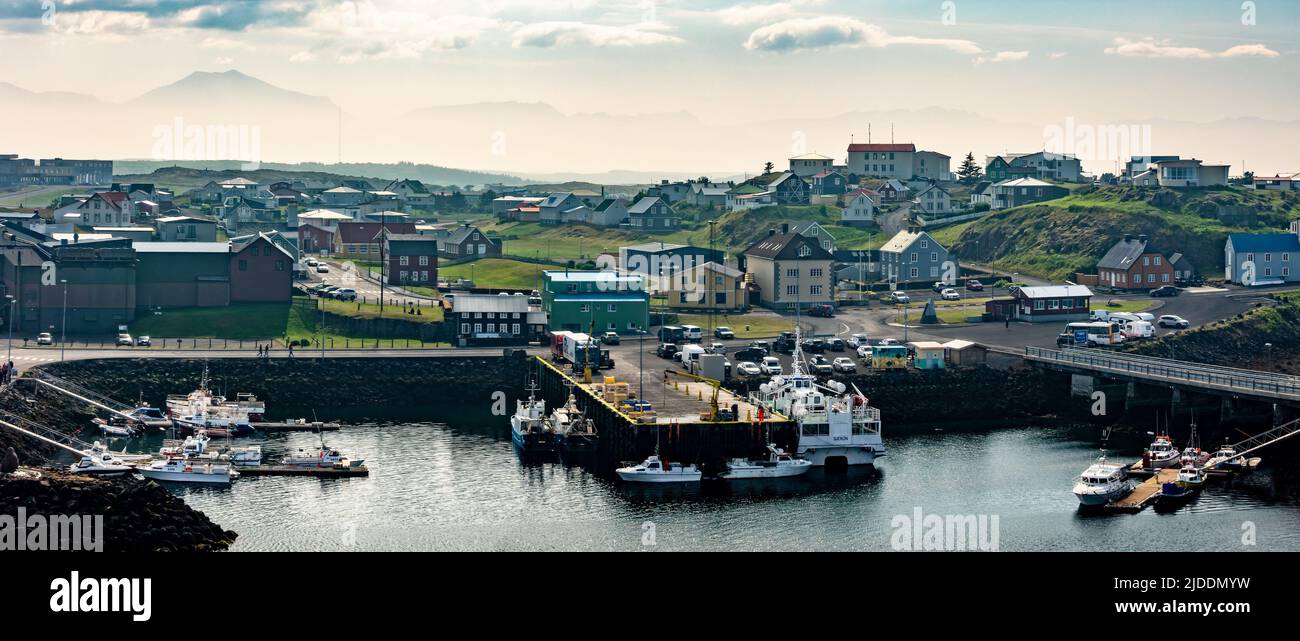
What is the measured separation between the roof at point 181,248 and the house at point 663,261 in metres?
27.1

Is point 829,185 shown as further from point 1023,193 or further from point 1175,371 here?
point 1175,371

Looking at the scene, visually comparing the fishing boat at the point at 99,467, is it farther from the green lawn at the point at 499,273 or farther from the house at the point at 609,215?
the house at the point at 609,215

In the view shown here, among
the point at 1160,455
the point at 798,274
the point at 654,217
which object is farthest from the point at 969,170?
the point at 1160,455

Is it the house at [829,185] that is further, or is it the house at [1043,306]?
the house at [829,185]

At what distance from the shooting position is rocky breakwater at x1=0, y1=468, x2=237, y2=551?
1902 inches

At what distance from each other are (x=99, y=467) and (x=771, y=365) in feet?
112

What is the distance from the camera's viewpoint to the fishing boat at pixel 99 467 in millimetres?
58469

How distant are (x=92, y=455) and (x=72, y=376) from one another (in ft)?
54.1

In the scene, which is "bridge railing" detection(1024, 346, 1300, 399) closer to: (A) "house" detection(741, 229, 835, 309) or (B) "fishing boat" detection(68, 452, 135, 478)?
(A) "house" detection(741, 229, 835, 309)

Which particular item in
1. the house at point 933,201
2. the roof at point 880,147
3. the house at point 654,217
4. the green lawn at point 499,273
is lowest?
the green lawn at point 499,273

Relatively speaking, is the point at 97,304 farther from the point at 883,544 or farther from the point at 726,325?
the point at 883,544

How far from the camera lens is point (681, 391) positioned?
7125cm

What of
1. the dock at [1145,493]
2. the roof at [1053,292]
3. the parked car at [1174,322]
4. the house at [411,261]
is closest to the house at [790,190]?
the house at [411,261]

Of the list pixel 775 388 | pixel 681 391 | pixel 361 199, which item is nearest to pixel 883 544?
pixel 775 388
